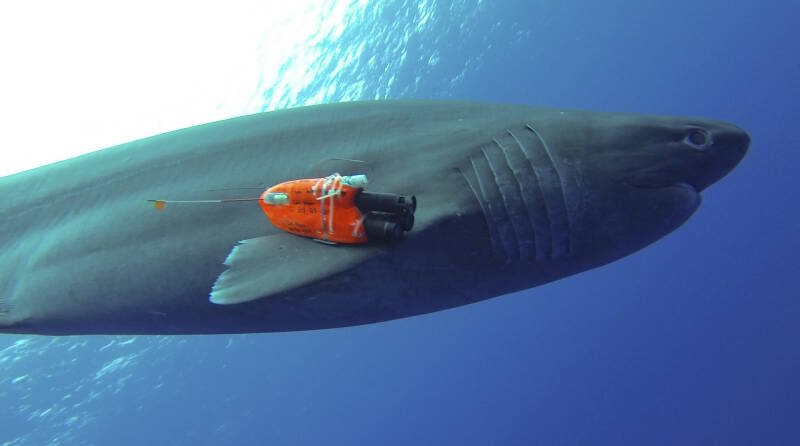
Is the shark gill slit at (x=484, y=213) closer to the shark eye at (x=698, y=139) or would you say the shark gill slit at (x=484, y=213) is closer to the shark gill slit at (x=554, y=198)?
the shark gill slit at (x=554, y=198)

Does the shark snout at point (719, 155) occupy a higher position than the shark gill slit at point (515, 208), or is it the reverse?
the shark snout at point (719, 155)

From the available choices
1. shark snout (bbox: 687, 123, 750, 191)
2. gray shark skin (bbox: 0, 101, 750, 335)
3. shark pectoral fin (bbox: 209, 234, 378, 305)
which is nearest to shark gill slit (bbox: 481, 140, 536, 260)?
gray shark skin (bbox: 0, 101, 750, 335)

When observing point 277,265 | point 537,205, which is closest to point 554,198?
point 537,205

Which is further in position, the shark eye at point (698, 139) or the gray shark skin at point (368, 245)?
the shark eye at point (698, 139)

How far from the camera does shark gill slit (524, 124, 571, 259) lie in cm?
192

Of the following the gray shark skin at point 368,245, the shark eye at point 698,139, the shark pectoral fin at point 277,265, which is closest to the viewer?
the shark pectoral fin at point 277,265

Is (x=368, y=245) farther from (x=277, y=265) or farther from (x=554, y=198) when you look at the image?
(x=554, y=198)

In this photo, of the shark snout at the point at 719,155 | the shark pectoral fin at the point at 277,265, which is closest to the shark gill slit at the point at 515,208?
the shark pectoral fin at the point at 277,265

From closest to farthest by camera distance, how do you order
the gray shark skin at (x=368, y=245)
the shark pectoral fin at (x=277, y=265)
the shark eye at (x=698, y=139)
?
the shark pectoral fin at (x=277, y=265) → the gray shark skin at (x=368, y=245) → the shark eye at (x=698, y=139)

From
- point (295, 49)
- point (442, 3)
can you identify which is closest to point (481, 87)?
point (442, 3)

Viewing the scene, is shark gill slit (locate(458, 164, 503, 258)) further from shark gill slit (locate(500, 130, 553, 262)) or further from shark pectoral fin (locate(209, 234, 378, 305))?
shark pectoral fin (locate(209, 234, 378, 305))

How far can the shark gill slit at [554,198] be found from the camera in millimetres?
1916

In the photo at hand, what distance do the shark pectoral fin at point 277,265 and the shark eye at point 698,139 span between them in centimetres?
144

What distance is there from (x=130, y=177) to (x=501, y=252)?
208 cm
